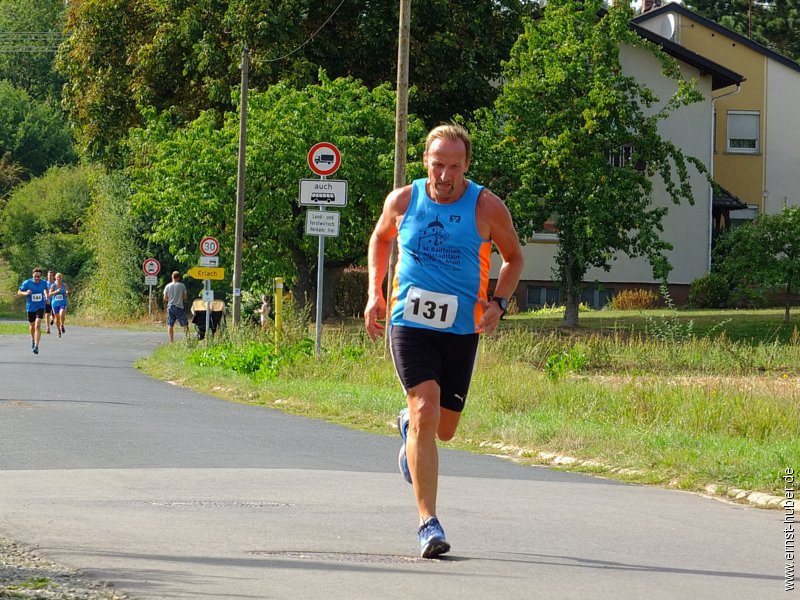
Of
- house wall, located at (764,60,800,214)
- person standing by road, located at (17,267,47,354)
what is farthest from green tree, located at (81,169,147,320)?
person standing by road, located at (17,267,47,354)

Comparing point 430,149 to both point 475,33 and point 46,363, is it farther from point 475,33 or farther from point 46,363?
point 475,33

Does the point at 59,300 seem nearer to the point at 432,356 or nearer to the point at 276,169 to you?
the point at 276,169

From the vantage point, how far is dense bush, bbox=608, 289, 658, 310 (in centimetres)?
5016

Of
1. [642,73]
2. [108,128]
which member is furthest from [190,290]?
[642,73]

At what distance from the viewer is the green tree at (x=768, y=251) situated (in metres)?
39.8

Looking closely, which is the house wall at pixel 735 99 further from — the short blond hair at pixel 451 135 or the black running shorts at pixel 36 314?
the short blond hair at pixel 451 135

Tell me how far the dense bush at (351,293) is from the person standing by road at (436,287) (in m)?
42.7

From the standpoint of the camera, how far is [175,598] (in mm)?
5723

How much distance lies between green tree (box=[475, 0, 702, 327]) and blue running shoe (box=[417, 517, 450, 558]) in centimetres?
3065

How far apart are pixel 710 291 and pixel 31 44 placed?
237 feet

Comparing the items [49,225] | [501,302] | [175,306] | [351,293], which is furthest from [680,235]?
[501,302]

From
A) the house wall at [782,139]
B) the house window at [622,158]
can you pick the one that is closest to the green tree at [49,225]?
the house window at [622,158]

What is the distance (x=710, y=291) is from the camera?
4884 centimetres

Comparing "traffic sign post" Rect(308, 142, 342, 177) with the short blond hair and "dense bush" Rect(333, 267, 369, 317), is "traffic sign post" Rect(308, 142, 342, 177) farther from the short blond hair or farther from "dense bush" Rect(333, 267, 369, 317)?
"dense bush" Rect(333, 267, 369, 317)
